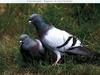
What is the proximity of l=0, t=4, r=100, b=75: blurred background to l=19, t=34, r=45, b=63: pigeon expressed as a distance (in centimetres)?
7

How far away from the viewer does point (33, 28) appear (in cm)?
629

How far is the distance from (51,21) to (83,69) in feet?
2.23

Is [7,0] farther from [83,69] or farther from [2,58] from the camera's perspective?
[83,69]

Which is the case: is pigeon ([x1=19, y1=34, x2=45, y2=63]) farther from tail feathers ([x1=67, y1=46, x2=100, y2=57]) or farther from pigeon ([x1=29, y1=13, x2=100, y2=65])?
tail feathers ([x1=67, y1=46, x2=100, y2=57])

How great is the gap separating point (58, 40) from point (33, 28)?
33cm

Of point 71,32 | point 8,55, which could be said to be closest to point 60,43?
point 71,32

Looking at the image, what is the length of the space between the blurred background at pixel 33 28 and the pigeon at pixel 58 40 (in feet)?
0.24

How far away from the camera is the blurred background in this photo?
6.23m

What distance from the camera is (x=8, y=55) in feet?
20.5

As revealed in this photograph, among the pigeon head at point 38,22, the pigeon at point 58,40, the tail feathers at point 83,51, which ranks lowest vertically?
the tail feathers at point 83,51

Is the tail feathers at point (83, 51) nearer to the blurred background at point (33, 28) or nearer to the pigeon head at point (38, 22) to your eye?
the blurred background at point (33, 28)

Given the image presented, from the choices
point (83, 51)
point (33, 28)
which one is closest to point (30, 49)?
point (33, 28)

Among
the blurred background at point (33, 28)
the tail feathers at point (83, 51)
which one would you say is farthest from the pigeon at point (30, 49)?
the tail feathers at point (83, 51)

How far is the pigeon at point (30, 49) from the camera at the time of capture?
20.4ft
